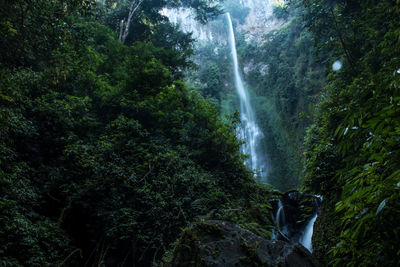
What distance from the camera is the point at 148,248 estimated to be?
14.7 feet

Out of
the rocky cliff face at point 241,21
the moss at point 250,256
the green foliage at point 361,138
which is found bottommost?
the moss at point 250,256

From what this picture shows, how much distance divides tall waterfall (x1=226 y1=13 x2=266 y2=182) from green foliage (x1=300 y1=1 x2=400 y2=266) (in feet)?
28.1

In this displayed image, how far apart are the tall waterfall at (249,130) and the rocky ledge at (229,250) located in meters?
11.8

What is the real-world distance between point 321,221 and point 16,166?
6.06 m

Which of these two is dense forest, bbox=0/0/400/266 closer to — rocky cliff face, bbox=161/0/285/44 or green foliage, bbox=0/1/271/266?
green foliage, bbox=0/1/271/266

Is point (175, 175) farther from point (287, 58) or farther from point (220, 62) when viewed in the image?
point (220, 62)

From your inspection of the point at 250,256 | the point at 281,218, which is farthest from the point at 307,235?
the point at 250,256

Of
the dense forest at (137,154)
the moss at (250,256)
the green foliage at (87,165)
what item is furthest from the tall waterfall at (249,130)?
the moss at (250,256)

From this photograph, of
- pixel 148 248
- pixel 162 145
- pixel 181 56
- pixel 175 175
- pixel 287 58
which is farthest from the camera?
pixel 287 58

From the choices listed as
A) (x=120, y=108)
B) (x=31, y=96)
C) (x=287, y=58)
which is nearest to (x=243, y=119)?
(x=287, y=58)

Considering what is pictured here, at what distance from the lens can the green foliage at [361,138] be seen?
36.5 inches

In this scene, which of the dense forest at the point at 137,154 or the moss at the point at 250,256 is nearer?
the moss at the point at 250,256

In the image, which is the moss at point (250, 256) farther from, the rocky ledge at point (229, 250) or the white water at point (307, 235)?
the white water at point (307, 235)

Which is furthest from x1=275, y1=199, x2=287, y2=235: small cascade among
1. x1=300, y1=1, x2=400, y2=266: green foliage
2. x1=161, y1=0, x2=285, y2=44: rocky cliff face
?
x1=161, y1=0, x2=285, y2=44: rocky cliff face
